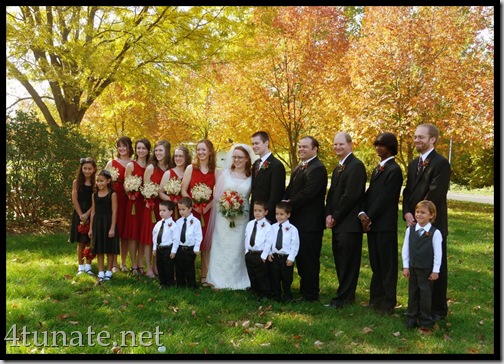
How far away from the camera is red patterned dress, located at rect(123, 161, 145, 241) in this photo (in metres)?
7.85

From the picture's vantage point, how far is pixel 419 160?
20.0 feet

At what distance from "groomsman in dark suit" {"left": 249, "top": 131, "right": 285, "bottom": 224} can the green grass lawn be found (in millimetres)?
1439

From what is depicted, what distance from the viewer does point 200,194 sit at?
7344 mm

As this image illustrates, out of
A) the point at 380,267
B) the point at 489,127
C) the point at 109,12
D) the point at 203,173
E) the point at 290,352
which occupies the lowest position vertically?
the point at 290,352

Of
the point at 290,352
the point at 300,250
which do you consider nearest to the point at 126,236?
the point at 300,250

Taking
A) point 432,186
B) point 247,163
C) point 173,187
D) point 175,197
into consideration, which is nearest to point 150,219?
point 175,197

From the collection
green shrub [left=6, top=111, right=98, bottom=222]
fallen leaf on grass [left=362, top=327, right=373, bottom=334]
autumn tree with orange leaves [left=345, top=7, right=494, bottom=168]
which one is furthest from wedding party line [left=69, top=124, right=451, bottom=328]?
autumn tree with orange leaves [left=345, top=7, right=494, bottom=168]

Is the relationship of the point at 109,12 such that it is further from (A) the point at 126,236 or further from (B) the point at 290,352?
(B) the point at 290,352

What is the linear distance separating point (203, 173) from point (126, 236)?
172 cm

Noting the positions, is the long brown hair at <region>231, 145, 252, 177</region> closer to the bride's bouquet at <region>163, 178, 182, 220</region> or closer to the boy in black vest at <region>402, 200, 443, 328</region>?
the bride's bouquet at <region>163, 178, 182, 220</region>

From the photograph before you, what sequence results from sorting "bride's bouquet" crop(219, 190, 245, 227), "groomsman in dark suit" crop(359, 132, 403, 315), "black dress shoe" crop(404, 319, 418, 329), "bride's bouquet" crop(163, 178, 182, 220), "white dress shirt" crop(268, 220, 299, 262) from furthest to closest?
"bride's bouquet" crop(163, 178, 182, 220) → "bride's bouquet" crop(219, 190, 245, 227) → "white dress shirt" crop(268, 220, 299, 262) → "groomsman in dark suit" crop(359, 132, 403, 315) → "black dress shoe" crop(404, 319, 418, 329)

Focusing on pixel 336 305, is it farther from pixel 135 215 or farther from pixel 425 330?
pixel 135 215

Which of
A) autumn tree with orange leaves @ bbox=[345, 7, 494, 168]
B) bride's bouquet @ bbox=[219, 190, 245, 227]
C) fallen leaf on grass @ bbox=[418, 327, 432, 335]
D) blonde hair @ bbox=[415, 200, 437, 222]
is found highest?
autumn tree with orange leaves @ bbox=[345, 7, 494, 168]

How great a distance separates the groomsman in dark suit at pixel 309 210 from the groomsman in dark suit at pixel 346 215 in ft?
0.70
